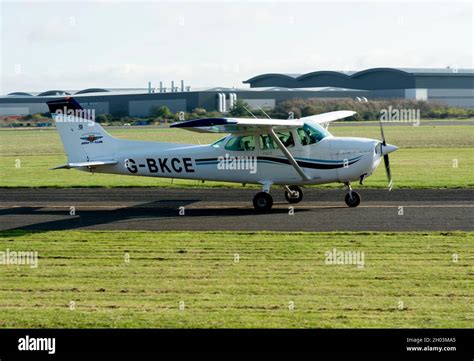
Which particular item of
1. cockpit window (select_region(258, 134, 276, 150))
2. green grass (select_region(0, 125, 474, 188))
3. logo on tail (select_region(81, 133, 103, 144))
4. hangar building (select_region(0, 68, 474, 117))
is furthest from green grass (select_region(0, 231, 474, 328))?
hangar building (select_region(0, 68, 474, 117))

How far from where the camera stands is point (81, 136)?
23.6 metres

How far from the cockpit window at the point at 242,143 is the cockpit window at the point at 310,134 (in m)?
1.29

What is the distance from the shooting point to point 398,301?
486 inches

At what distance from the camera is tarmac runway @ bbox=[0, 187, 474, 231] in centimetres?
1959

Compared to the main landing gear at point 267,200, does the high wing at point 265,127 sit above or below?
above

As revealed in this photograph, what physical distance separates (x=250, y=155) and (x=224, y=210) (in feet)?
5.47

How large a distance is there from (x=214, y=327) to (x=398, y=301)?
→ 9.78 ft

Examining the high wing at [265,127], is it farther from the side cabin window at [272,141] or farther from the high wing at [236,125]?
the side cabin window at [272,141]

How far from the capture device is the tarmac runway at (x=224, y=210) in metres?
19.6

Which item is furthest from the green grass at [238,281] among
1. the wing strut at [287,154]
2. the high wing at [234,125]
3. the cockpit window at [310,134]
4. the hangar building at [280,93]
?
the hangar building at [280,93]
